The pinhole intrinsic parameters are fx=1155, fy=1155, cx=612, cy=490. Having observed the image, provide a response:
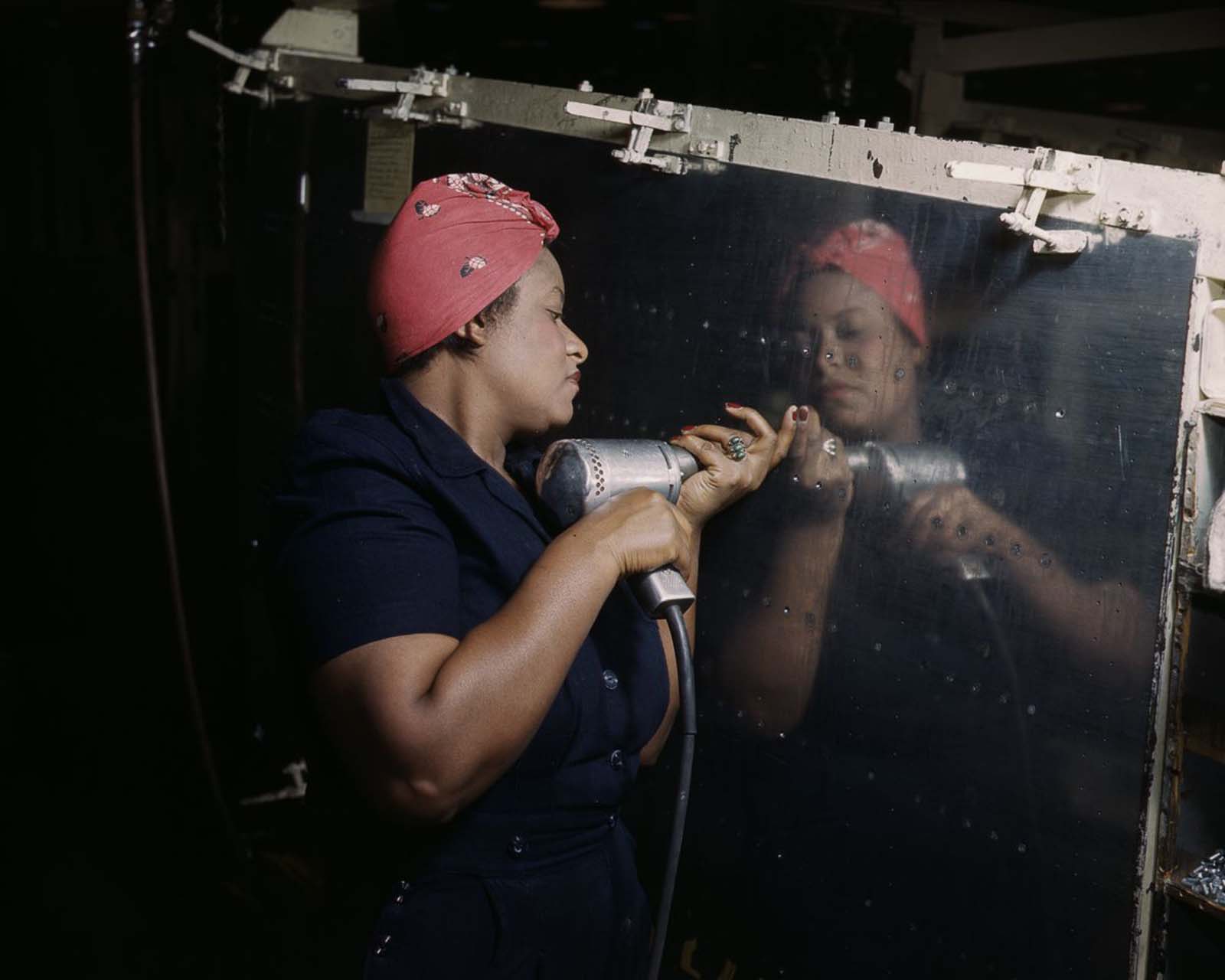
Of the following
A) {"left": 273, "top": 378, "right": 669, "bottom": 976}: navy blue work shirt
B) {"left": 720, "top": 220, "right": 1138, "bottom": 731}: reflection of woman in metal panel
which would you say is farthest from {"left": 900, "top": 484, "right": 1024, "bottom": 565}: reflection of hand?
{"left": 273, "top": 378, "right": 669, "bottom": 976}: navy blue work shirt

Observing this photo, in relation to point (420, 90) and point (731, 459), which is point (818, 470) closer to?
point (731, 459)

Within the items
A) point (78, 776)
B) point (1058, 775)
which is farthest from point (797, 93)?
point (78, 776)

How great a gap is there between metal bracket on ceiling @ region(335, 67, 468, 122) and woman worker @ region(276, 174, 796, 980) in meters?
→ 0.57

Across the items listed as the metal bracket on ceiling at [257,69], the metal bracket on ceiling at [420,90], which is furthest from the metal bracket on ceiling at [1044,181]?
the metal bracket on ceiling at [257,69]

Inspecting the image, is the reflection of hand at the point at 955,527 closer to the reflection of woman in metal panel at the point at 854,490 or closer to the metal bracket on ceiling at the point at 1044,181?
the reflection of woman in metal panel at the point at 854,490

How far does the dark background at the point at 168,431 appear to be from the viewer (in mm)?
2939

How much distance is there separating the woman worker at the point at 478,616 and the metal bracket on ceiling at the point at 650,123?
0.18m

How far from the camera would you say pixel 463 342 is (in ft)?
5.03

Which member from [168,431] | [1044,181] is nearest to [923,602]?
[1044,181]

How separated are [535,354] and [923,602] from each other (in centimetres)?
60

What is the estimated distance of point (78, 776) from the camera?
12.2ft

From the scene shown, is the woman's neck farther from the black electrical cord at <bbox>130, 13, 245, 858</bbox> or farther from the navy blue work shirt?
the black electrical cord at <bbox>130, 13, 245, 858</bbox>

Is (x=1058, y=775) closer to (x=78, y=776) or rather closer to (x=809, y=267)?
(x=809, y=267)

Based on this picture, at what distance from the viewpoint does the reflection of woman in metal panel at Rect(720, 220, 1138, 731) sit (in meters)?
1.36
